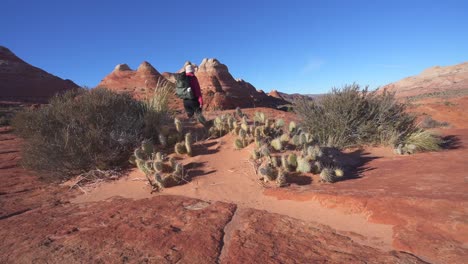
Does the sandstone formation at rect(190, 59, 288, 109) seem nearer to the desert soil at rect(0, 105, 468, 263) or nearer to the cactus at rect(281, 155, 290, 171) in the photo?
the cactus at rect(281, 155, 290, 171)

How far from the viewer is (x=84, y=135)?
5168 mm

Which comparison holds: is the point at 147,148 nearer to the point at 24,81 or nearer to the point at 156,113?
the point at 156,113

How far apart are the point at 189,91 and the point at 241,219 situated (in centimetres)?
549

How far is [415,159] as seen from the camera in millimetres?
5496

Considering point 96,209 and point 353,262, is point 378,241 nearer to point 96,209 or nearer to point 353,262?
point 353,262

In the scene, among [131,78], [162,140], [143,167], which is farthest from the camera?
[131,78]

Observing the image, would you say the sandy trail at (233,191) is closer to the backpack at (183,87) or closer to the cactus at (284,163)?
the cactus at (284,163)

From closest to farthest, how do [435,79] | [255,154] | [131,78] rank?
[255,154]
[131,78]
[435,79]

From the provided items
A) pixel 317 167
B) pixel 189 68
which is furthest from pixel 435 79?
pixel 317 167

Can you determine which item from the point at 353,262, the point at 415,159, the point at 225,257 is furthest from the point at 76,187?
the point at 415,159

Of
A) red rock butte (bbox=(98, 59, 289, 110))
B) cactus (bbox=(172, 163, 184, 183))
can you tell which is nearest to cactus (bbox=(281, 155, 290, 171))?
cactus (bbox=(172, 163, 184, 183))

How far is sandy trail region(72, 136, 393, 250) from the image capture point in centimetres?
286

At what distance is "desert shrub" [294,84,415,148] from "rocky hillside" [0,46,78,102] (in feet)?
132

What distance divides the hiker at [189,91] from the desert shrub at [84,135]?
1.75 meters
